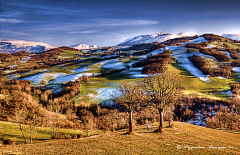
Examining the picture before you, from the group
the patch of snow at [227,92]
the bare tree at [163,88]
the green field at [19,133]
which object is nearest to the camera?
the bare tree at [163,88]

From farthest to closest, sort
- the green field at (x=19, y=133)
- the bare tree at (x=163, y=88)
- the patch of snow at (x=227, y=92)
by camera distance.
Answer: the patch of snow at (x=227, y=92) → the green field at (x=19, y=133) → the bare tree at (x=163, y=88)

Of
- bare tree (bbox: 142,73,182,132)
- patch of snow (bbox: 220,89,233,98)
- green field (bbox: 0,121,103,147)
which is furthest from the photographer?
patch of snow (bbox: 220,89,233,98)

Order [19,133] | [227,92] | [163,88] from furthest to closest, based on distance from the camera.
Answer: [227,92] → [19,133] → [163,88]

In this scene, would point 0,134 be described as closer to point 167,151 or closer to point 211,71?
point 167,151

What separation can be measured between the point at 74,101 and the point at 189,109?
11585cm

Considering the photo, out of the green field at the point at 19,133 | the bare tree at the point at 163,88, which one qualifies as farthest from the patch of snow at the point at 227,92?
the green field at the point at 19,133

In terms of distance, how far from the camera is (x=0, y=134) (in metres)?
42.0

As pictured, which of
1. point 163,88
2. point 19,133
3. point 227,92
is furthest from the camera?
point 227,92

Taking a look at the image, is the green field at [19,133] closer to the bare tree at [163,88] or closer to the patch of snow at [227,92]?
the bare tree at [163,88]

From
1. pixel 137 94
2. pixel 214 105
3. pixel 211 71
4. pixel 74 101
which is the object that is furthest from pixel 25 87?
pixel 211 71

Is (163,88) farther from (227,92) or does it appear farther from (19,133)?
(227,92)

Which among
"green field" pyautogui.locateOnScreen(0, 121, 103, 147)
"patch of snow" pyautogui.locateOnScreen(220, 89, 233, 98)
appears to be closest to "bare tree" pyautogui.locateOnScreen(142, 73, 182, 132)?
"green field" pyautogui.locateOnScreen(0, 121, 103, 147)

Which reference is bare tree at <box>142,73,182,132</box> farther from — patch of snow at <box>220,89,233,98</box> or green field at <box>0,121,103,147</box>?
patch of snow at <box>220,89,233,98</box>

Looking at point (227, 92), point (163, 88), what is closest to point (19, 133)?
point (163, 88)
